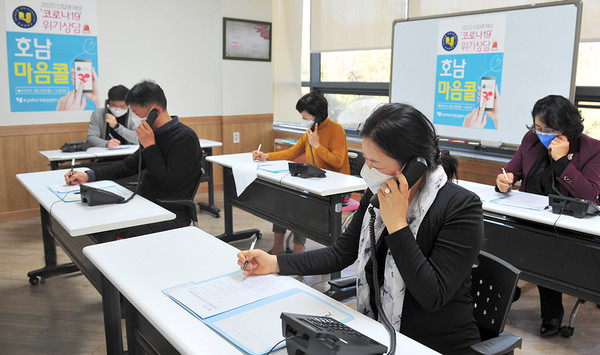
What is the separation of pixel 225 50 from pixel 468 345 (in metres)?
4.81

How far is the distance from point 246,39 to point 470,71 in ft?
9.14

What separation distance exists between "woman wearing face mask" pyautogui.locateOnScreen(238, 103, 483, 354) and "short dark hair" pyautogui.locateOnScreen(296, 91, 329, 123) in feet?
6.86

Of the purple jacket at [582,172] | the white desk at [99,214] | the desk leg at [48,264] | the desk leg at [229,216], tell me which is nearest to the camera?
the white desk at [99,214]

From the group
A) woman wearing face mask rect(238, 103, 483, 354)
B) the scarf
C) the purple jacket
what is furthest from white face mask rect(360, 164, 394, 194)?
the purple jacket

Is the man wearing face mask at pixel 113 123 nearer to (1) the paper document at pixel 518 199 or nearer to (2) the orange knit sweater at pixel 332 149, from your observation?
(2) the orange knit sweater at pixel 332 149

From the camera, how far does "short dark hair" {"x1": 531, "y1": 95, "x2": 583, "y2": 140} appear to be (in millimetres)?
2492

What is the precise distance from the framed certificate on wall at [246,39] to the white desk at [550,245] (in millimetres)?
3856

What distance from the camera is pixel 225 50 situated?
18.1 feet

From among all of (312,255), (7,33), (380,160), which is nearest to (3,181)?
(7,33)

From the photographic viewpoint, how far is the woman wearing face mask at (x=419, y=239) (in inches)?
48.2

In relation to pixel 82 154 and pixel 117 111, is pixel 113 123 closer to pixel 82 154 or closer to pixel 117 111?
pixel 117 111

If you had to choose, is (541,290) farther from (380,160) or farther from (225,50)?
(225,50)

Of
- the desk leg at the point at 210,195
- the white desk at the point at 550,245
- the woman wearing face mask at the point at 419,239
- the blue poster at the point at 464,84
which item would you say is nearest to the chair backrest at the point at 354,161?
the blue poster at the point at 464,84

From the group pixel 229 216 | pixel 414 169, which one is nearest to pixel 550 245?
pixel 414 169
